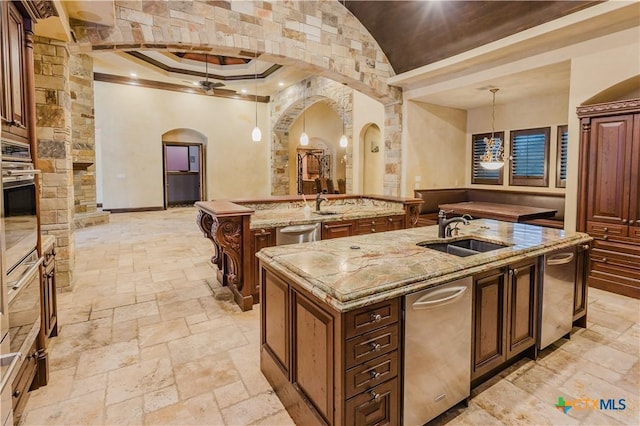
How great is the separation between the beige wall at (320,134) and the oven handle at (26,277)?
1017 centimetres

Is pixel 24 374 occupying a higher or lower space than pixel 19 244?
lower

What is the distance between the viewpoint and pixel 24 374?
1.89 metres

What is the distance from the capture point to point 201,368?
8.01 ft

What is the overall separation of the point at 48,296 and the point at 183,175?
9946 millimetres

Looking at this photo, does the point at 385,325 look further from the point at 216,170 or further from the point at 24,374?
the point at 216,170

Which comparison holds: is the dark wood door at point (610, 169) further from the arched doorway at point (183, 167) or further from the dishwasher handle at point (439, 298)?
the arched doorway at point (183, 167)

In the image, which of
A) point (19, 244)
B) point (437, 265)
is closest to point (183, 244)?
point (19, 244)

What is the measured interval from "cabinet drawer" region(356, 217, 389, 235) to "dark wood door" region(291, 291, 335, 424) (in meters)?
2.67

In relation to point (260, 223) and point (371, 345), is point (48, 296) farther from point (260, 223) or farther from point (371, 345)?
point (371, 345)

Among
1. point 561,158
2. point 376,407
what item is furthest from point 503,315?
point 561,158

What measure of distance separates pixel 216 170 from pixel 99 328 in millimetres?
8676

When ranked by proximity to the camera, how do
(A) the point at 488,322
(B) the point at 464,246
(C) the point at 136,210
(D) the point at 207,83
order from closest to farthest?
(A) the point at 488,322 → (B) the point at 464,246 → (D) the point at 207,83 → (C) the point at 136,210

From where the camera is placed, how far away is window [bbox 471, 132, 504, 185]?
23.0ft

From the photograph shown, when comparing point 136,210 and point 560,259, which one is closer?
point 560,259
